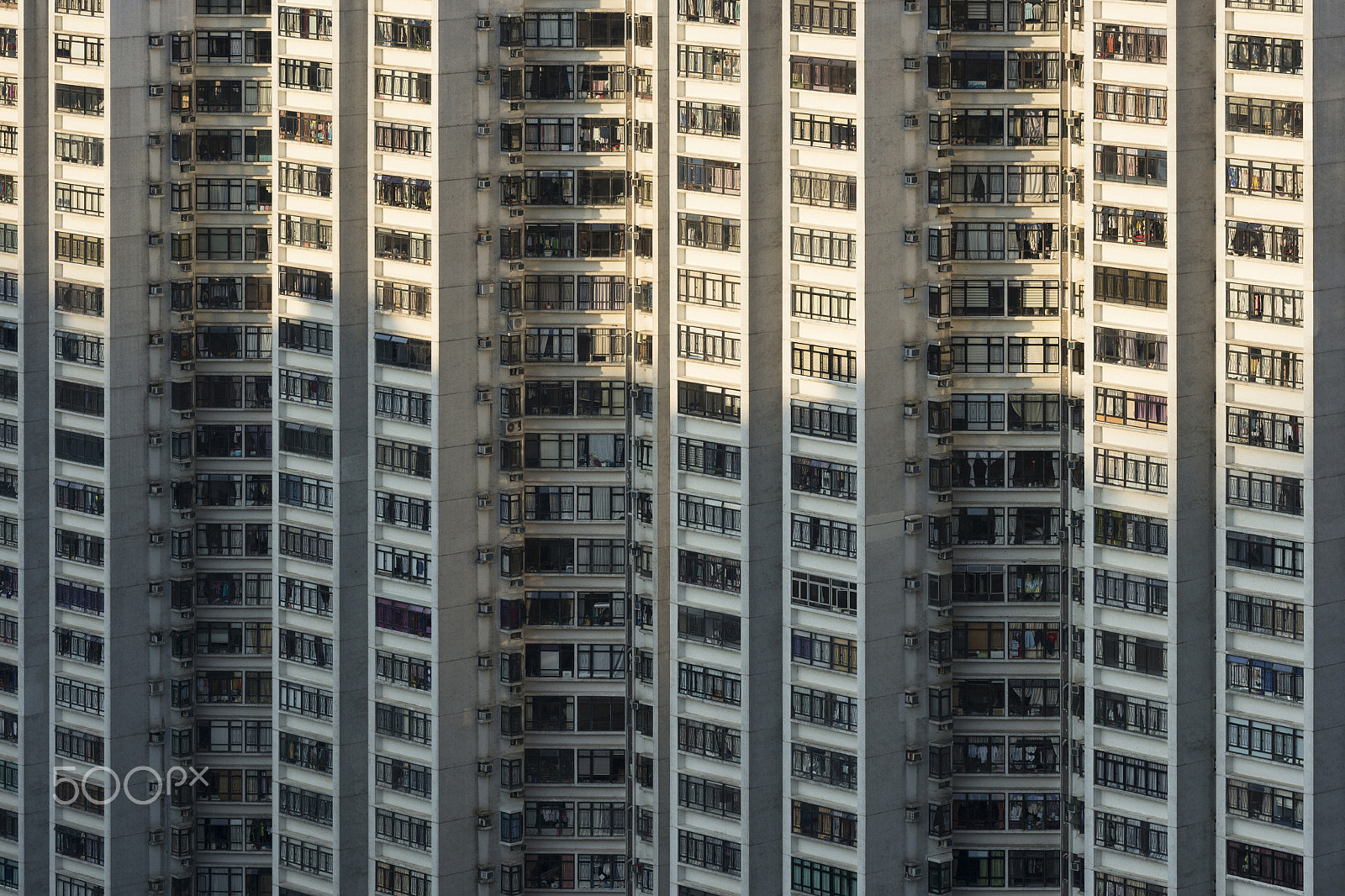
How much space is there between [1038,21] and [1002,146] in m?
5.56

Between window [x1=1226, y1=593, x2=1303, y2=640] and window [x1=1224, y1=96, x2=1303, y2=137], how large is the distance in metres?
19.3

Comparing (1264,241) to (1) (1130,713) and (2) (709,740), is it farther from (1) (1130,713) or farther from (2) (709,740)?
(2) (709,740)

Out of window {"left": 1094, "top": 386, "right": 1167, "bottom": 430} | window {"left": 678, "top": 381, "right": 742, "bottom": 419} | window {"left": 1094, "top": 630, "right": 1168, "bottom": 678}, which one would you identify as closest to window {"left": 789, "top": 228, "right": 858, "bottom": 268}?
window {"left": 678, "top": 381, "right": 742, "bottom": 419}

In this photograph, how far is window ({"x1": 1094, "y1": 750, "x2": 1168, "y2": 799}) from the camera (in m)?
188

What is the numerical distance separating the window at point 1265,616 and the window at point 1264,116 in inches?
761

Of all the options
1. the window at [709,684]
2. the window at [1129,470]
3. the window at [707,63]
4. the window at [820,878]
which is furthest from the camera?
the window at [709,684]

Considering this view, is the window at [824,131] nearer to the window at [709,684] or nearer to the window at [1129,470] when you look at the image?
the window at [1129,470]

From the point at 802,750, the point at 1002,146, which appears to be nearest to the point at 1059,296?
the point at 1002,146

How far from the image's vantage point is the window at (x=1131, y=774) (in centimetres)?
18750

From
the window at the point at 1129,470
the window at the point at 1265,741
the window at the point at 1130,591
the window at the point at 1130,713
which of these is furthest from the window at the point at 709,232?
the window at the point at 1265,741

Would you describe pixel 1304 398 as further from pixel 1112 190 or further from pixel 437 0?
pixel 437 0

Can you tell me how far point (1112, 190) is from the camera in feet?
607

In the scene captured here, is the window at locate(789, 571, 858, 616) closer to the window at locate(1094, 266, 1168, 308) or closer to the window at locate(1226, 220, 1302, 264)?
the window at locate(1094, 266, 1168, 308)

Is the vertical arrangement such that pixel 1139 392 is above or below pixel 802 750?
above
